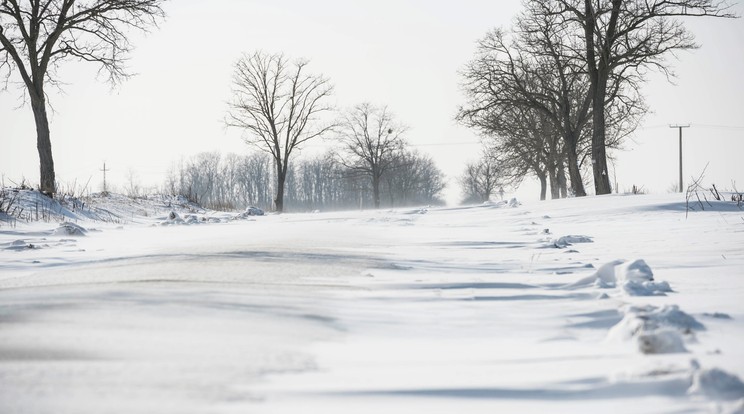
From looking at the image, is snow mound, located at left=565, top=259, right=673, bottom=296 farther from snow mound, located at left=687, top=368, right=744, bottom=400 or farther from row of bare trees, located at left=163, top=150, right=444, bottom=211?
row of bare trees, located at left=163, top=150, right=444, bottom=211

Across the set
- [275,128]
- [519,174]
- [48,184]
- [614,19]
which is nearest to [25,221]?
[48,184]

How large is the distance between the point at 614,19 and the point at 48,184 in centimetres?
1562

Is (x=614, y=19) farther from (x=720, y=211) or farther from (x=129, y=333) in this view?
(x=129, y=333)

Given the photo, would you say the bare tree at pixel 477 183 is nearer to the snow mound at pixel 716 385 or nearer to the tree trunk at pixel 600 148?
the tree trunk at pixel 600 148

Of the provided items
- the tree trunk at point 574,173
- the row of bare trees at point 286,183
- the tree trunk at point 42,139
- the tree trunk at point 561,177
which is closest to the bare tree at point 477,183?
the row of bare trees at point 286,183

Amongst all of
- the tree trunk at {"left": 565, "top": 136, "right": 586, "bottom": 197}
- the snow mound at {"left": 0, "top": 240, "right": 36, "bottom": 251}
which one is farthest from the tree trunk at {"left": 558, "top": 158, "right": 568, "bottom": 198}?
the snow mound at {"left": 0, "top": 240, "right": 36, "bottom": 251}

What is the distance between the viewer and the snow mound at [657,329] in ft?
4.75

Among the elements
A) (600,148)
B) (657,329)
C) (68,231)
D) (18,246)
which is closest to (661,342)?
(657,329)

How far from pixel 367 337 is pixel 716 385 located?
880mm

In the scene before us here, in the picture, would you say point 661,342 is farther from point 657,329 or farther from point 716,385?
point 716,385

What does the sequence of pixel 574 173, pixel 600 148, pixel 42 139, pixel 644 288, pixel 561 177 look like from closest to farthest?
1. pixel 644 288
2. pixel 42 139
3. pixel 600 148
4. pixel 574 173
5. pixel 561 177

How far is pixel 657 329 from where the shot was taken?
5.27 feet

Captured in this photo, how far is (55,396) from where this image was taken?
3.63 feet

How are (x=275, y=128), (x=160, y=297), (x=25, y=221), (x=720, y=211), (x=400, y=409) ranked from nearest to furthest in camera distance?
(x=400, y=409) → (x=160, y=297) → (x=720, y=211) → (x=25, y=221) → (x=275, y=128)
